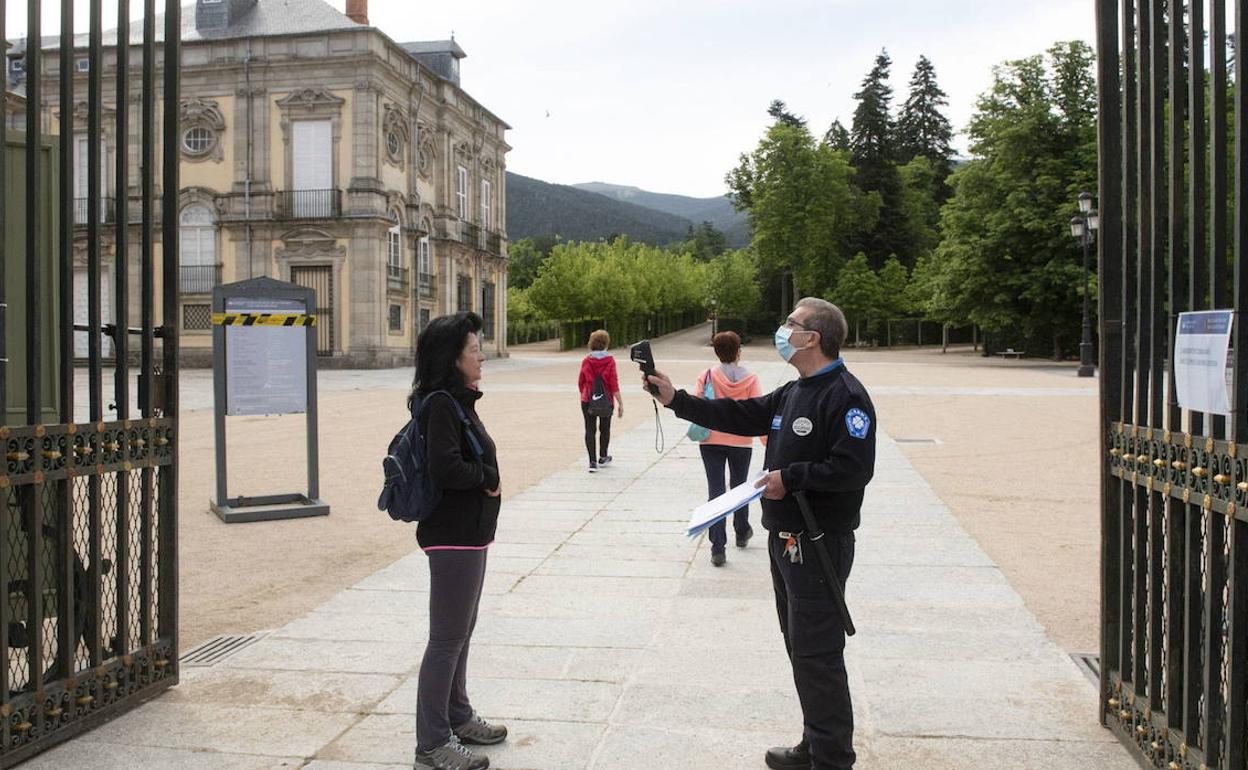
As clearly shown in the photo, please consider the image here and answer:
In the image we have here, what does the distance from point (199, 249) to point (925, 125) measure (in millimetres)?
70741

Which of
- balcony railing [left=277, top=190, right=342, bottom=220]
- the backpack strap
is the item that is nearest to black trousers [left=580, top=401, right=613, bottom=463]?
the backpack strap

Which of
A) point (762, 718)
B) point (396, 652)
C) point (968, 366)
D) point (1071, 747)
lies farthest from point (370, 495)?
point (968, 366)

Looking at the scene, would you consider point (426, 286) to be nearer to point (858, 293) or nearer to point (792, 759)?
point (858, 293)

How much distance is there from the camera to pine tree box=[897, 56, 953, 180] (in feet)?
320

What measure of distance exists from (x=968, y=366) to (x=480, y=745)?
43871 mm

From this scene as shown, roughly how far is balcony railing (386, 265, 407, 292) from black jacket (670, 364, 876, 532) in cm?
4240

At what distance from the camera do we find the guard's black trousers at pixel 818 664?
3.81m

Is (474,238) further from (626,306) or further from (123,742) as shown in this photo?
(123,742)

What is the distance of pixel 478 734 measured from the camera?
4.25 metres

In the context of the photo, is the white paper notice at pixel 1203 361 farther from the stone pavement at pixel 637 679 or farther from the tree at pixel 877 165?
the tree at pixel 877 165

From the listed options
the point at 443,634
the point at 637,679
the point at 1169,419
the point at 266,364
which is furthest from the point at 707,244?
the point at 443,634

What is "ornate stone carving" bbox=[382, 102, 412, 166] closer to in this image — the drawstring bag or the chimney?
the chimney

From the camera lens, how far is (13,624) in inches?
179

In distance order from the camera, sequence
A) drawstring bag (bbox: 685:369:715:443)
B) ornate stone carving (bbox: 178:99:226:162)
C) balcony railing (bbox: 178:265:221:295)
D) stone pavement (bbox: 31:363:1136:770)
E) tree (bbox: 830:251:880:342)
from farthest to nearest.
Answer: tree (bbox: 830:251:880:342) → balcony railing (bbox: 178:265:221:295) → ornate stone carving (bbox: 178:99:226:162) → drawstring bag (bbox: 685:369:715:443) → stone pavement (bbox: 31:363:1136:770)
